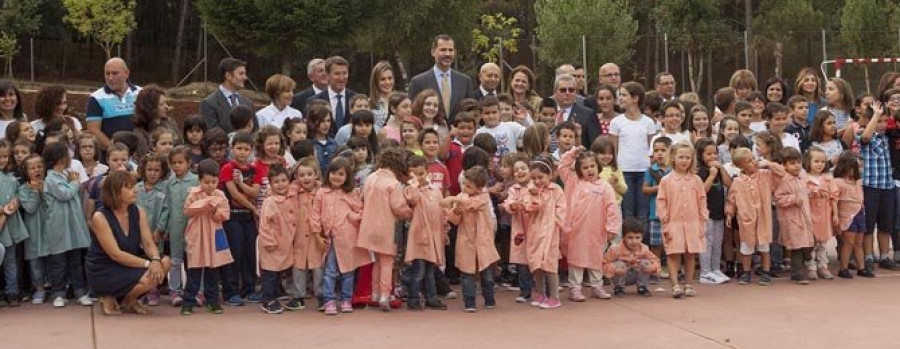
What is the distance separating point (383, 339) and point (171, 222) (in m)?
2.17

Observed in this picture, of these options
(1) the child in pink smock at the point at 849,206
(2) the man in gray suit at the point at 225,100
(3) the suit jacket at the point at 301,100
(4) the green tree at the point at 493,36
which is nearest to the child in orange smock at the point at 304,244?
(2) the man in gray suit at the point at 225,100

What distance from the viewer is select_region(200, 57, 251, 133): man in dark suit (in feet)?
29.3

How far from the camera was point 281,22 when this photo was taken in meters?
32.4

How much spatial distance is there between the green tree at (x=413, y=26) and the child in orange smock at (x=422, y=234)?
27562 mm

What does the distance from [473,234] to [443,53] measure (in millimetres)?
2544

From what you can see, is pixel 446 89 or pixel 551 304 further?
pixel 446 89

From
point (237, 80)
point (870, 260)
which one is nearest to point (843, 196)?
point (870, 260)

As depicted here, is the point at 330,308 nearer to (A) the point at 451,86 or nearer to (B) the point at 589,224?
(B) the point at 589,224

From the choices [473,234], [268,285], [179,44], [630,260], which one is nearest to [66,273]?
[268,285]

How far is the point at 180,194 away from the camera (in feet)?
25.1

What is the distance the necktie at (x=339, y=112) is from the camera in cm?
939

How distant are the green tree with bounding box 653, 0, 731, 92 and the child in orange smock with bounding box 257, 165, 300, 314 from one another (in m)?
32.1

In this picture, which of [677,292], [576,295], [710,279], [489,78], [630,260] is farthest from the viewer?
[489,78]

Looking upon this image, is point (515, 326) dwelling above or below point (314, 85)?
below
